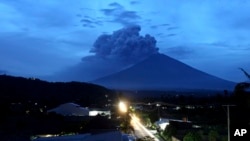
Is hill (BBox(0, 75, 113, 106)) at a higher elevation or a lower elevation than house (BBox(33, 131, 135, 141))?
higher

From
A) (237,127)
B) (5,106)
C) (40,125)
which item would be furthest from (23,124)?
(237,127)

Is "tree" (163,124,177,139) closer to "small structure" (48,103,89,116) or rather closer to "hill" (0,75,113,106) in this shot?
"small structure" (48,103,89,116)

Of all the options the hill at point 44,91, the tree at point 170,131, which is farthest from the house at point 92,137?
the hill at point 44,91

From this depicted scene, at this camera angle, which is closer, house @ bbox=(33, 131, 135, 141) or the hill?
house @ bbox=(33, 131, 135, 141)

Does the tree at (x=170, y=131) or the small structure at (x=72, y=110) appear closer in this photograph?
the tree at (x=170, y=131)

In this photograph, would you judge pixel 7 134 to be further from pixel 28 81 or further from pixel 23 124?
pixel 28 81

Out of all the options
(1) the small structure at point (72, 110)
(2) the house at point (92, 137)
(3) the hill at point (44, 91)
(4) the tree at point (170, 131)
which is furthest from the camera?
(3) the hill at point (44, 91)

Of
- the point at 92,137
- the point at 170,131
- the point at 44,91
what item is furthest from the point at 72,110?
the point at 44,91

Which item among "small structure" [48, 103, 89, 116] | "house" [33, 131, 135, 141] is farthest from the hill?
"house" [33, 131, 135, 141]

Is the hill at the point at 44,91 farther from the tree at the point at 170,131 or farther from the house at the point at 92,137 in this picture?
the house at the point at 92,137

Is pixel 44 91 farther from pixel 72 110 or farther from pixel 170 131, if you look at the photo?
pixel 170 131

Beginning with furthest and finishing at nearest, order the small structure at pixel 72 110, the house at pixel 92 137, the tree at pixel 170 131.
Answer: the small structure at pixel 72 110, the tree at pixel 170 131, the house at pixel 92 137
